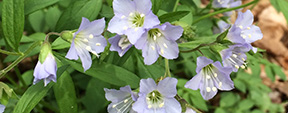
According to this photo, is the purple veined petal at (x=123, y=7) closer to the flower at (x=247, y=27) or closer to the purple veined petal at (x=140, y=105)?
the purple veined petal at (x=140, y=105)

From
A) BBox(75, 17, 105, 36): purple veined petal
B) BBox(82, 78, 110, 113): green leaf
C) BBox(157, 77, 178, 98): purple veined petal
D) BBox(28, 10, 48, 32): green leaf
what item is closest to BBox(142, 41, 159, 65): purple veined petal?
BBox(157, 77, 178, 98): purple veined petal

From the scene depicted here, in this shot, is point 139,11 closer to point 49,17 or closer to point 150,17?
point 150,17

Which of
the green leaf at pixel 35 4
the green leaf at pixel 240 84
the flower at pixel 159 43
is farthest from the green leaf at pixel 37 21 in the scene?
the green leaf at pixel 240 84

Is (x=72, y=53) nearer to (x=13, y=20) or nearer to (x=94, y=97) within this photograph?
(x=13, y=20)

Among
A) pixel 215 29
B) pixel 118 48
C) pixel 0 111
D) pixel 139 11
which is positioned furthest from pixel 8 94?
pixel 215 29

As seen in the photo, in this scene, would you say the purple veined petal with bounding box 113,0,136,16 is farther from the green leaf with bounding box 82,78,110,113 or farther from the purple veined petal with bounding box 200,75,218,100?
the green leaf with bounding box 82,78,110,113

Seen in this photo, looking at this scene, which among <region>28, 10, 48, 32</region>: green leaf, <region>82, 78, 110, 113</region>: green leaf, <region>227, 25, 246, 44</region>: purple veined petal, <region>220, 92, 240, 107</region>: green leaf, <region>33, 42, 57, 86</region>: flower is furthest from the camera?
<region>220, 92, 240, 107</region>: green leaf
